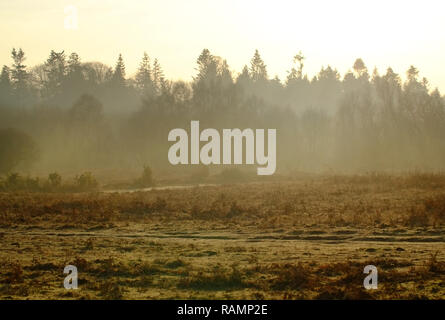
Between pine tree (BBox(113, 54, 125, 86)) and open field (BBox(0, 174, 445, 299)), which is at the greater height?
pine tree (BBox(113, 54, 125, 86))

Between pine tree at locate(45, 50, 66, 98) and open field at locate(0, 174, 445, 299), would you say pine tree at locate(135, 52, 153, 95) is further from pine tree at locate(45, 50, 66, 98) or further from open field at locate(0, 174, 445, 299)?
open field at locate(0, 174, 445, 299)

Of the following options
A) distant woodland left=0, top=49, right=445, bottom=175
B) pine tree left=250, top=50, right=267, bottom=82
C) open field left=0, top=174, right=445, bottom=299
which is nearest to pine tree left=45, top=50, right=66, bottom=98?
distant woodland left=0, top=49, right=445, bottom=175

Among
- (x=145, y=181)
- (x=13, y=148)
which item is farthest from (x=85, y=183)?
(x=13, y=148)

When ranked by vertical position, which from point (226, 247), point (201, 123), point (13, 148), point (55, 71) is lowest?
point (226, 247)

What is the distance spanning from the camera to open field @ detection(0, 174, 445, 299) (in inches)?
448

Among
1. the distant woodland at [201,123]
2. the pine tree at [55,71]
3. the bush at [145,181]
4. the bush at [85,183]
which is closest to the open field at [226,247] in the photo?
the bush at [85,183]

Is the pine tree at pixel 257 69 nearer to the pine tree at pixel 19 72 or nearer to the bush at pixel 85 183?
the pine tree at pixel 19 72

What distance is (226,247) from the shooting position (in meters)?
16.5

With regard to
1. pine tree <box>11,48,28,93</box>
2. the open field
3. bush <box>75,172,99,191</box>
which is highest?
pine tree <box>11,48,28,93</box>

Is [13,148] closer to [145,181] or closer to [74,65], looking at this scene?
[145,181]

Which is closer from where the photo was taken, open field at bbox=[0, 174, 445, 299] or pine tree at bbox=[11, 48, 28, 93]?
open field at bbox=[0, 174, 445, 299]
